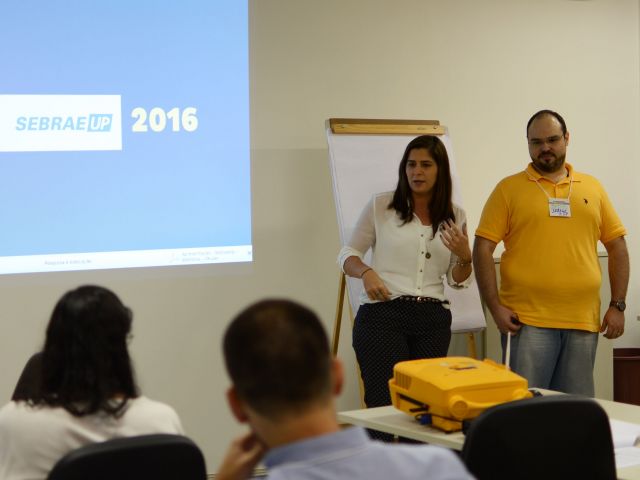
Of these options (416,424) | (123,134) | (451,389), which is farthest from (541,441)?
(123,134)

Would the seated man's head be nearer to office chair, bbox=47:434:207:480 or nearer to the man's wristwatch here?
office chair, bbox=47:434:207:480

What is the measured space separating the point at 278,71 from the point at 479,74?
3.97ft

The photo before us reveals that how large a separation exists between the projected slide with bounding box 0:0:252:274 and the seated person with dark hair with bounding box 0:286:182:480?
7.29 feet

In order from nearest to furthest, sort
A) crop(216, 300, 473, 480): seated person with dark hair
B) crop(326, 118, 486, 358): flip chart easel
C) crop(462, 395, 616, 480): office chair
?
crop(216, 300, 473, 480): seated person with dark hair → crop(462, 395, 616, 480): office chair → crop(326, 118, 486, 358): flip chart easel

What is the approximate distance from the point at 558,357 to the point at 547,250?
47cm

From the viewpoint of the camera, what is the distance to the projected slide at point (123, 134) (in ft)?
13.3

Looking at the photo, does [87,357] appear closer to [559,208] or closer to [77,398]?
[77,398]

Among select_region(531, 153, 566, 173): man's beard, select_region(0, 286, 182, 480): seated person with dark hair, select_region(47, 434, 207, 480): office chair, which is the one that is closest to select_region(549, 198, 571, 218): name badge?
select_region(531, 153, 566, 173): man's beard

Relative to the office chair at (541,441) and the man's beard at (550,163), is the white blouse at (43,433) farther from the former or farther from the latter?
the man's beard at (550,163)

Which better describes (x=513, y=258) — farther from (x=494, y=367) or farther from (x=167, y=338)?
(x=167, y=338)

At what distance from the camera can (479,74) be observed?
501 centimetres

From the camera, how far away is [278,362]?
3.77ft

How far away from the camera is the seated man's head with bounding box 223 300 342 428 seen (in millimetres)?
1147

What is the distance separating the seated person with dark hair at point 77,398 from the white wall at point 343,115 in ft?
7.60
